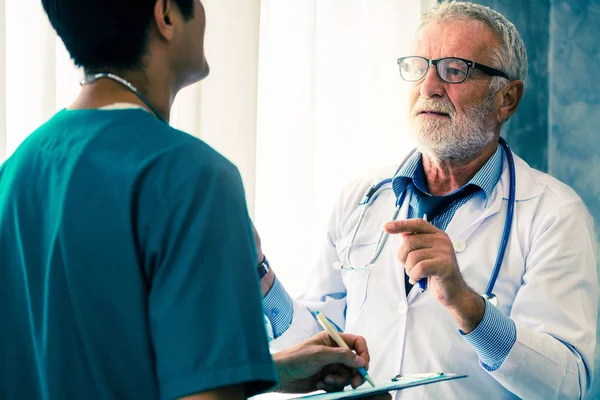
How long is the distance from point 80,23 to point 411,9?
1.69 meters

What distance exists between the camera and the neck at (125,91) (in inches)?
34.0

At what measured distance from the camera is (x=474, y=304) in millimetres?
1545

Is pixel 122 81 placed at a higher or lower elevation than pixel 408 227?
higher

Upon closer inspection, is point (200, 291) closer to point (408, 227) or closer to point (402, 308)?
point (408, 227)

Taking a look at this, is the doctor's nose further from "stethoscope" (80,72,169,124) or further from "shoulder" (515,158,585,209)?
"stethoscope" (80,72,169,124)

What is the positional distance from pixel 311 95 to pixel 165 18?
127 centimetres

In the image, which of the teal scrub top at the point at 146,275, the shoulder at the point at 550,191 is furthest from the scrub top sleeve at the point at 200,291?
the shoulder at the point at 550,191

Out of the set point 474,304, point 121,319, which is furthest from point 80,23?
point 474,304

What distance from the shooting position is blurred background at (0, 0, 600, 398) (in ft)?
5.27

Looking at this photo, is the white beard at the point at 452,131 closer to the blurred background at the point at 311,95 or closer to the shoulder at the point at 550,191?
the shoulder at the point at 550,191

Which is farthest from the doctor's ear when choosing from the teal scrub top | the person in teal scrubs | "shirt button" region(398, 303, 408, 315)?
"shirt button" region(398, 303, 408, 315)

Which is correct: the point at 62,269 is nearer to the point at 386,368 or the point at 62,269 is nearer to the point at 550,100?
the point at 386,368

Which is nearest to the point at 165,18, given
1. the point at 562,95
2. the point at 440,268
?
the point at 440,268

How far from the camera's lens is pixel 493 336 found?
5.08ft
